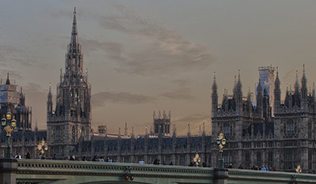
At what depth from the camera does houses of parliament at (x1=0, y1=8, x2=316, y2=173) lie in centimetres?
14388

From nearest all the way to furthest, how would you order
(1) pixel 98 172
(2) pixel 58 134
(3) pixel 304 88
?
(1) pixel 98 172 < (3) pixel 304 88 < (2) pixel 58 134

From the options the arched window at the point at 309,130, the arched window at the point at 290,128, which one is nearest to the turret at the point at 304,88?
the arched window at the point at 309,130

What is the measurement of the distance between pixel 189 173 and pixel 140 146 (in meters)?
104

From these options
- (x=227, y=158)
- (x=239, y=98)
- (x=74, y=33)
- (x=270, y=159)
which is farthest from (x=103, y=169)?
(x=74, y=33)

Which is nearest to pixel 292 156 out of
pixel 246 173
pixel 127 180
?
pixel 246 173

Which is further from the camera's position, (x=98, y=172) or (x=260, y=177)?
(x=260, y=177)

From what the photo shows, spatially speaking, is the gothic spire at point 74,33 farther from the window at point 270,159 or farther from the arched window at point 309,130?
the arched window at point 309,130

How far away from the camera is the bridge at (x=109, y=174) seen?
52.9m

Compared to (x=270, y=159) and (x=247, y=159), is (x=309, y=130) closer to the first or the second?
(x=270, y=159)

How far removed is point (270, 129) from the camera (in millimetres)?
148750

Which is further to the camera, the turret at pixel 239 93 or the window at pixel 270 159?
the turret at pixel 239 93

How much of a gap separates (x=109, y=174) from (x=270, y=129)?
9196cm

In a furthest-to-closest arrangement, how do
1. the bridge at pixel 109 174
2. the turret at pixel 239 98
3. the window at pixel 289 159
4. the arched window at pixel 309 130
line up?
the turret at pixel 239 98 < the window at pixel 289 159 < the arched window at pixel 309 130 < the bridge at pixel 109 174

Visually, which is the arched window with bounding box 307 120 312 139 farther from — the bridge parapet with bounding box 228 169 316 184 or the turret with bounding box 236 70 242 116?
the bridge parapet with bounding box 228 169 316 184
